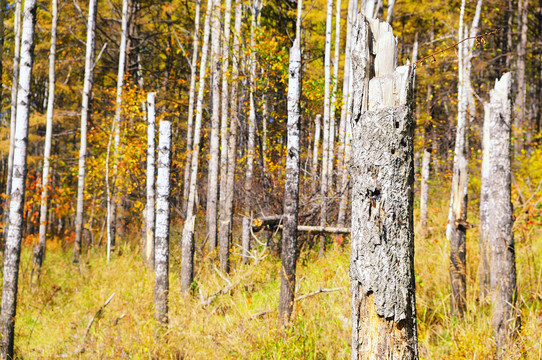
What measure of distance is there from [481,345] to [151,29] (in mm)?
16193

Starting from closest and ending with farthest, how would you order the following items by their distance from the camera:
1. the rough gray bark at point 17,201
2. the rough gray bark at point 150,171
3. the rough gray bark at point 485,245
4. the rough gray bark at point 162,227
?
the rough gray bark at point 485,245
the rough gray bark at point 17,201
the rough gray bark at point 162,227
the rough gray bark at point 150,171

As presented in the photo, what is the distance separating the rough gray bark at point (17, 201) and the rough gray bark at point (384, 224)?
442 centimetres

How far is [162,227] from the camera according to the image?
512 cm

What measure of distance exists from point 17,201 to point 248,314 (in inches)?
123

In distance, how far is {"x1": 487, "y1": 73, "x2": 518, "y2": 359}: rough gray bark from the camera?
3398 mm

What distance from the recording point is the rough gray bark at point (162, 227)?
507 cm

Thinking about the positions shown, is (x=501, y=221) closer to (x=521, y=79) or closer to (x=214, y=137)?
(x=214, y=137)

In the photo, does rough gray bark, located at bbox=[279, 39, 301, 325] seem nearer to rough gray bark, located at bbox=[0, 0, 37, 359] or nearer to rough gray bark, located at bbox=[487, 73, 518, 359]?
rough gray bark, located at bbox=[487, 73, 518, 359]

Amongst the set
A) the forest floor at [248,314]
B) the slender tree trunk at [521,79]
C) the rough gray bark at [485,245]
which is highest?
the slender tree trunk at [521,79]

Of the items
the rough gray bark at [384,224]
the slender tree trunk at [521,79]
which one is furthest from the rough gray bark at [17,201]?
the slender tree trunk at [521,79]

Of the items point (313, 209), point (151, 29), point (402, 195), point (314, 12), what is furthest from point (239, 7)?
point (402, 195)

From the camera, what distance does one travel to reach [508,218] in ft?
11.5

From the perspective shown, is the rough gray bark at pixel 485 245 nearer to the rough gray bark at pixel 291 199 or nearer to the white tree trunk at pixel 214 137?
the rough gray bark at pixel 291 199

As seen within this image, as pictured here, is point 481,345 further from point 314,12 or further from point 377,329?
point 314,12
